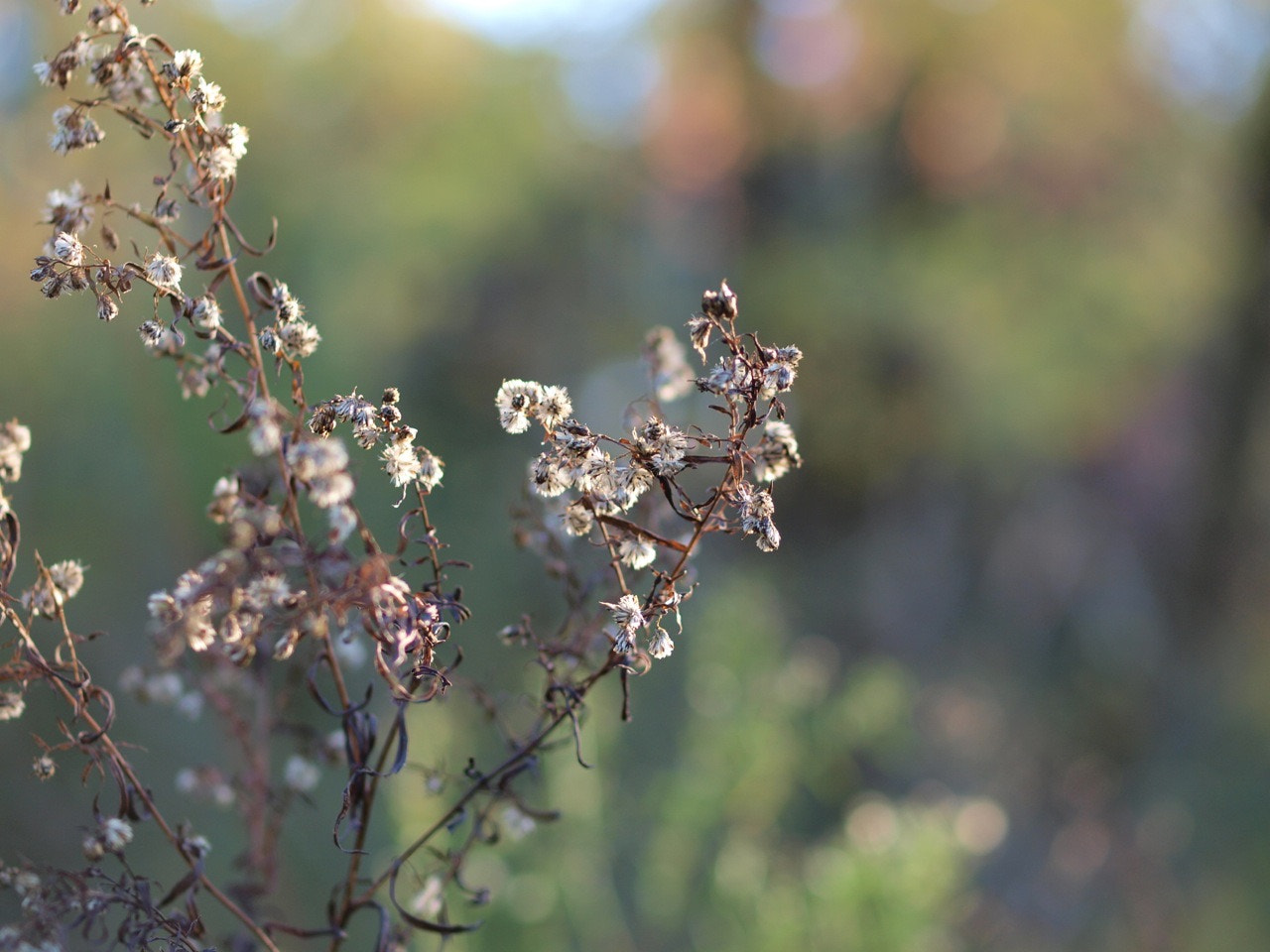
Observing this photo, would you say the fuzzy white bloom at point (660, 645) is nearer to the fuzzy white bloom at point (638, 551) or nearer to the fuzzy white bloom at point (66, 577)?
the fuzzy white bloom at point (638, 551)

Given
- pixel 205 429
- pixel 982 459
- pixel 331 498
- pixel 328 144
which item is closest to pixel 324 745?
pixel 331 498

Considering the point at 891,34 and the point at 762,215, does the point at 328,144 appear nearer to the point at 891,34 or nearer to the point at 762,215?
the point at 762,215

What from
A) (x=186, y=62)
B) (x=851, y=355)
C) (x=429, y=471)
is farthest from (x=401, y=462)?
(x=851, y=355)

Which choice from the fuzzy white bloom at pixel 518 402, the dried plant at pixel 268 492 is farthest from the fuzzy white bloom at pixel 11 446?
the fuzzy white bloom at pixel 518 402

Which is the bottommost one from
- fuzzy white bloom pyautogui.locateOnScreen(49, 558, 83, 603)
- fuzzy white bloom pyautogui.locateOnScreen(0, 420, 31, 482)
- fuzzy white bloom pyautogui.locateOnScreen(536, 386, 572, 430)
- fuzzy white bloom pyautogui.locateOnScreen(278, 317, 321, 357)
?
fuzzy white bloom pyautogui.locateOnScreen(49, 558, 83, 603)

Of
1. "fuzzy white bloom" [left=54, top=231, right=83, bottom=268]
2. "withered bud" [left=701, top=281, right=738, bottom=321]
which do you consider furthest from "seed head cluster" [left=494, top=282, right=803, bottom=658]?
"fuzzy white bloom" [left=54, top=231, right=83, bottom=268]

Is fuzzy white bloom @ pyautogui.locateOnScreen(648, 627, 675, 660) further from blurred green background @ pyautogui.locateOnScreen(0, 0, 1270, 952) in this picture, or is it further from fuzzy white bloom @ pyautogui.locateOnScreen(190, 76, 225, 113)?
blurred green background @ pyautogui.locateOnScreen(0, 0, 1270, 952)

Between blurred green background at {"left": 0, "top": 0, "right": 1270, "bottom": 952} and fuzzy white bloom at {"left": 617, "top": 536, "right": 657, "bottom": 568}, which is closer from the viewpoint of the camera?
fuzzy white bloom at {"left": 617, "top": 536, "right": 657, "bottom": 568}

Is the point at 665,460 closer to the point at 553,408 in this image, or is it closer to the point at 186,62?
the point at 553,408
